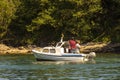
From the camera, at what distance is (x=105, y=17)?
89.1 meters

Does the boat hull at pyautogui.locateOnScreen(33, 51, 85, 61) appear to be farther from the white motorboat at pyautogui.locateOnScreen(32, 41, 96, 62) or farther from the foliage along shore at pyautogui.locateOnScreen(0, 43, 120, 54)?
the foliage along shore at pyautogui.locateOnScreen(0, 43, 120, 54)

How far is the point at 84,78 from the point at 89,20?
52698mm

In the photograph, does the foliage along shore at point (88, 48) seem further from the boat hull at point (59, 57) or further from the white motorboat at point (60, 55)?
the boat hull at point (59, 57)

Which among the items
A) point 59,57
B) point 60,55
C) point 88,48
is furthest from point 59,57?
point 88,48

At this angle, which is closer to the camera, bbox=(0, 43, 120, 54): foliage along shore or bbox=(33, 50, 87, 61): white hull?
bbox=(33, 50, 87, 61): white hull

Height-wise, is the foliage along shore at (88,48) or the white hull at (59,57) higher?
the foliage along shore at (88,48)

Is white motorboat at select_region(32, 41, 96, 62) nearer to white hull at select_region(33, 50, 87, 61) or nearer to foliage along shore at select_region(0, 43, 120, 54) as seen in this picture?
white hull at select_region(33, 50, 87, 61)

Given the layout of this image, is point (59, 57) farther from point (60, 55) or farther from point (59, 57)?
point (60, 55)

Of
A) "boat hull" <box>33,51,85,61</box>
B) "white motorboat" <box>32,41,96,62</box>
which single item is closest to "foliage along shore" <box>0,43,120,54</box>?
"white motorboat" <box>32,41,96,62</box>

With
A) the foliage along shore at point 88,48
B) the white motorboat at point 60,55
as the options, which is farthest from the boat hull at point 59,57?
the foliage along shore at point 88,48

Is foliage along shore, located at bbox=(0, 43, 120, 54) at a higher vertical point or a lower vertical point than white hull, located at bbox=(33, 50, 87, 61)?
higher

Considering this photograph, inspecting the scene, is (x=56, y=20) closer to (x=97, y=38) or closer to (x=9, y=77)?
(x=97, y=38)

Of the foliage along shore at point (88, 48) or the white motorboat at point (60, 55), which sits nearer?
the white motorboat at point (60, 55)

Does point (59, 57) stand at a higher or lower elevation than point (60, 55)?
lower
